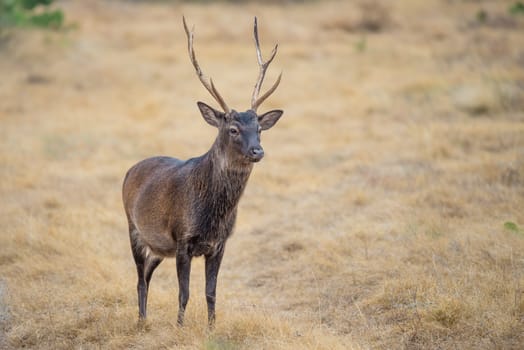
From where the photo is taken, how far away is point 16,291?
7.15m

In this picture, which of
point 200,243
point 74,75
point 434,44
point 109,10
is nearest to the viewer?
point 200,243

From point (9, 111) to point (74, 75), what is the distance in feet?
9.18

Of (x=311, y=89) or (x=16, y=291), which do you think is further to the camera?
(x=311, y=89)

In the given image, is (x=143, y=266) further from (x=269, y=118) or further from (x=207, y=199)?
(x=269, y=118)

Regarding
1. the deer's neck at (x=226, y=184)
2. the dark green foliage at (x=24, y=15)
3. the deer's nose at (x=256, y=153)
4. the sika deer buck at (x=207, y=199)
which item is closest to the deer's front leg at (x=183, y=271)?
the sika deer buck at (x=207, y=199)

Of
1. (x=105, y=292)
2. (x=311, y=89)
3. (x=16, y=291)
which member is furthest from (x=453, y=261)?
(x=311, y=89)

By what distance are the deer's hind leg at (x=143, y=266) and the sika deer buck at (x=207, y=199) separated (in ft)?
0.39

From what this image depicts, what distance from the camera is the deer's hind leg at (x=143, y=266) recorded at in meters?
6.61

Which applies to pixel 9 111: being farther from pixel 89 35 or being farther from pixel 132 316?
pixel 132 316

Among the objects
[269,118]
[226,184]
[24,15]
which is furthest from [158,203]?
[24,15]

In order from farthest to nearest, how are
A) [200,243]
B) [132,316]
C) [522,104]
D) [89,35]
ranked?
[89,35] → [522,104] → [132,316] → [200,243]

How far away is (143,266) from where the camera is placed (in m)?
6.77

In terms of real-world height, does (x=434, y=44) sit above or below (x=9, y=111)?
above

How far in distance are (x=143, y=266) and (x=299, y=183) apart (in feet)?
15.2
